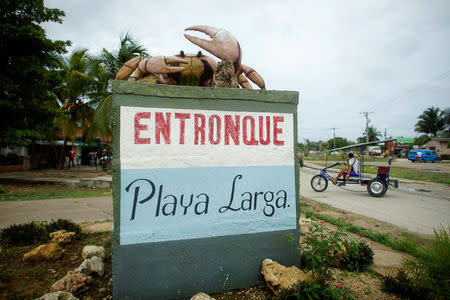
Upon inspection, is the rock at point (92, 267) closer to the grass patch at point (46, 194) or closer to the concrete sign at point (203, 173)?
the concrete sign at point (203, 173)

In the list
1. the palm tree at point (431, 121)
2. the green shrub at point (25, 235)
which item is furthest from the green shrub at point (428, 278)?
the palm tree at point (431, 121)

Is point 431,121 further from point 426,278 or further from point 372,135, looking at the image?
point 426,278

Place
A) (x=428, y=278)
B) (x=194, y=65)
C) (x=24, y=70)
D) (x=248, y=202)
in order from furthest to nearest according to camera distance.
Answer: (x=24, y=70) → (x=194, y=65) → (x=248, y=202) → (x=428, y=278)

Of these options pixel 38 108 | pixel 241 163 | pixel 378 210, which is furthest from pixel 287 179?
pixel 38 108

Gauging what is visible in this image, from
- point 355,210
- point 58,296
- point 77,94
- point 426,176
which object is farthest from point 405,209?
point 77,94

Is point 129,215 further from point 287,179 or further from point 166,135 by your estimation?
point 287,179

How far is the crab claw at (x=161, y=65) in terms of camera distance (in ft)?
9.39

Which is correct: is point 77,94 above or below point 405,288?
above

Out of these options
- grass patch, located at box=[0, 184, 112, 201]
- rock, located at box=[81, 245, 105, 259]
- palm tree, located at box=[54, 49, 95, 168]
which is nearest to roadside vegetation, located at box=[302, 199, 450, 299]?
rock, located at box=[81, 245, 105, 259]

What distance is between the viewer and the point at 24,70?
791 cm

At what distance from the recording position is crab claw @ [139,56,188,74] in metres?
2.86

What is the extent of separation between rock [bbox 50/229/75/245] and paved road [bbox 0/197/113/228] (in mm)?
1191

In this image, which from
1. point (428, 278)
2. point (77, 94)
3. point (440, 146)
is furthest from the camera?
point (440, 146)

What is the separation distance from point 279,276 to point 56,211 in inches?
206
